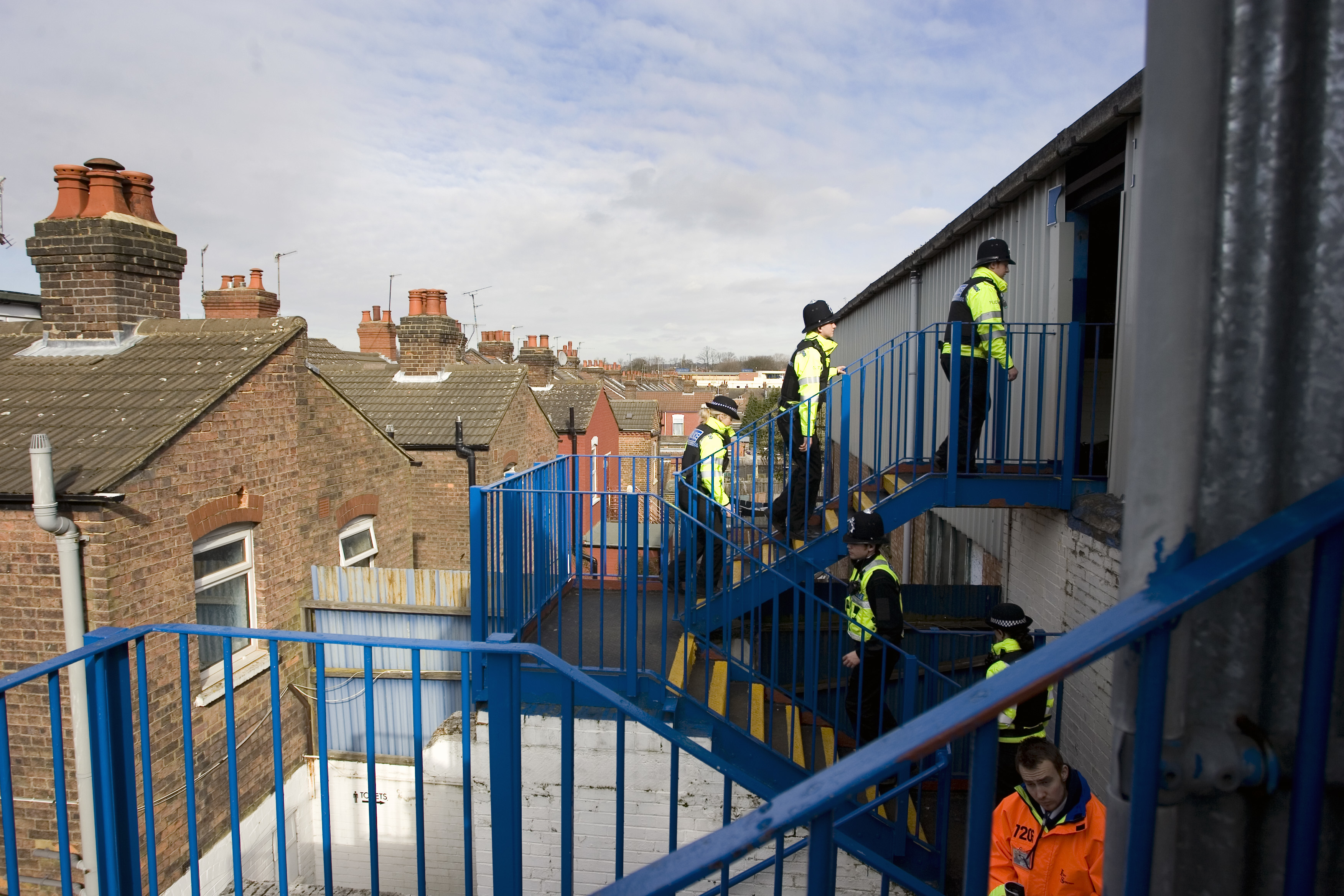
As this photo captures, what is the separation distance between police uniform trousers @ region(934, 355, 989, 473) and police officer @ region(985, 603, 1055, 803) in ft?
4.96

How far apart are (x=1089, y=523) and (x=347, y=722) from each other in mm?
7840

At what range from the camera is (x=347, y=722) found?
8758 millimetres

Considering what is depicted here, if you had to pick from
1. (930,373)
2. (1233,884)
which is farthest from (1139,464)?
(930,373)

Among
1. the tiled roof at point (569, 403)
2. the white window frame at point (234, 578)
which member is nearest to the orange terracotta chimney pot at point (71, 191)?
the white window frame at point (234, 578)

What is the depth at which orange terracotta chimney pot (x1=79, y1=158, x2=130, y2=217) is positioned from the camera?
834 cm

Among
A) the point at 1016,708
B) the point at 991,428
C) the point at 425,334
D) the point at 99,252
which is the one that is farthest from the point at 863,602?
the point at 425,334

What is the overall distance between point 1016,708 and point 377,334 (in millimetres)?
26392

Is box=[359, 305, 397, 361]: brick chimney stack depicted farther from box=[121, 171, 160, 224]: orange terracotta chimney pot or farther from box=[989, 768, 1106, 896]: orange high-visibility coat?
box=[989, 768, 1106, 896]: orange high-visibility coat

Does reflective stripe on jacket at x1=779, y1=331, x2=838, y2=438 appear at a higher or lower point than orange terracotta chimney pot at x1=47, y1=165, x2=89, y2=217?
lower

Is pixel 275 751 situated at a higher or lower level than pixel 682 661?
higher

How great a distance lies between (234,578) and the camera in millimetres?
8000

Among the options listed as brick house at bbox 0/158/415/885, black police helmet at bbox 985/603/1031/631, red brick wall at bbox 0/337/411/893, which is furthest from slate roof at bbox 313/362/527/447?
black police helmet at bbox 985/603/1031/631

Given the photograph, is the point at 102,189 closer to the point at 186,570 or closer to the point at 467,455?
the point at 186,570

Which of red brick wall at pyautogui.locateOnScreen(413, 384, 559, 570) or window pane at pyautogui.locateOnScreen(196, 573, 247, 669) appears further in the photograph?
red brick wall at pyautogui.locateOnScreen(413, 384, 559, 570)
